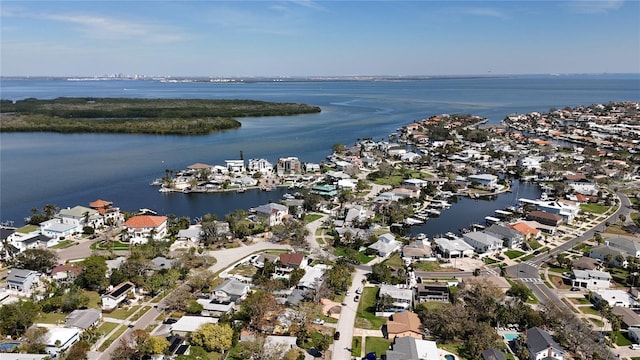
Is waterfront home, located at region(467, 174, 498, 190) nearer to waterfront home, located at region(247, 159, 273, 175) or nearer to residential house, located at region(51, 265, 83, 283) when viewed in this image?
waterfront home, located at region(247, 159, 273, 175)

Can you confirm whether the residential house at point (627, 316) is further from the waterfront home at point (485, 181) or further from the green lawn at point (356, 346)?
the waterfront home at point (485, 181)

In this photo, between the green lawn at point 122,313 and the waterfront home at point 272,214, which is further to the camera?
the waterfront home at point 272,214

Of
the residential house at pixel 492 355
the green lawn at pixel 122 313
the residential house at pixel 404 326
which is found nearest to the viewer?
the residential house at pixel 492 355

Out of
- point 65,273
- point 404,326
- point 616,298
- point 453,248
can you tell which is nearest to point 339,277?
point 404,326

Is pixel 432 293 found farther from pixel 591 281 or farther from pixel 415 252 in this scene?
pixel 591 281

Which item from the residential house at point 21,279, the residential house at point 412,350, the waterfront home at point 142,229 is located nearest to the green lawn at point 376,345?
the residential house at point 412,350
